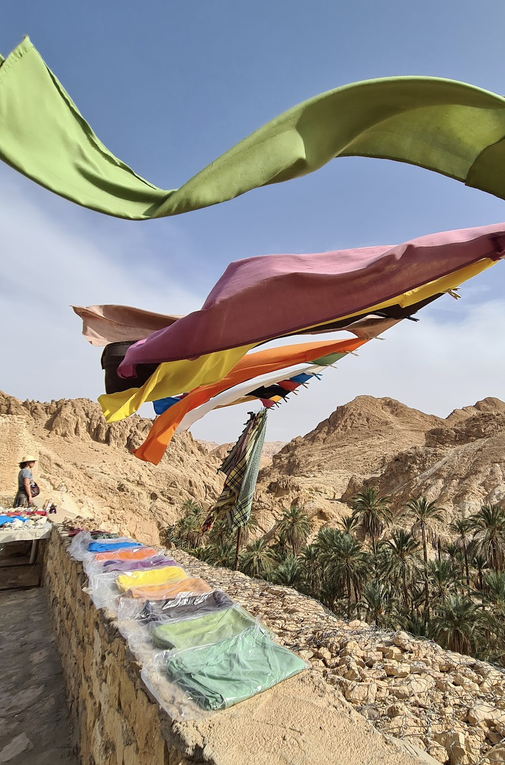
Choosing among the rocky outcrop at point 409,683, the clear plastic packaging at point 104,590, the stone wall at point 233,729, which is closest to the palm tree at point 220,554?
the rocky outcrop at point 409,683

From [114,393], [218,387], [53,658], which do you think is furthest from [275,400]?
[53,658]

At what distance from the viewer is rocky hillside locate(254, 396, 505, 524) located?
2950 cm

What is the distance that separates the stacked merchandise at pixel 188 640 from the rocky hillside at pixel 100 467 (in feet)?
37.6

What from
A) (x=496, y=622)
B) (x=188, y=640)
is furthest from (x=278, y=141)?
(x=496, y=622)

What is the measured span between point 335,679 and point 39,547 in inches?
253

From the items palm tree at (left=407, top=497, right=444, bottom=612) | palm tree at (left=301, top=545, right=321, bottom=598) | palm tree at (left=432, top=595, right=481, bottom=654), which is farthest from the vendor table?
palm tree at (left=407, top=497, right=444, bottom=612)

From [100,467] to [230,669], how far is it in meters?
33.0

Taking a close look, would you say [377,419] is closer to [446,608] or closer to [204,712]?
[446,608]

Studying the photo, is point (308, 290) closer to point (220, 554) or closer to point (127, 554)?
point (127, 554)

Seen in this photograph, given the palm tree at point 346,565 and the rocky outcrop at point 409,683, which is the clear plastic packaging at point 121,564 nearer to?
the rocky outcrop at point 409,683

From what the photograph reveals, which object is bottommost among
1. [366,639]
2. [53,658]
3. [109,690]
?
[53,658]

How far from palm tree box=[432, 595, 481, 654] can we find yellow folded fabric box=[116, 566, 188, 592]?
13900 mm

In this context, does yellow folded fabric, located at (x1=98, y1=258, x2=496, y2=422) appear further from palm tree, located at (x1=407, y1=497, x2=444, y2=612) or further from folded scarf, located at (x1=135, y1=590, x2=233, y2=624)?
palm tree, located at (x1=407, y1=497, x2=444, y2=612)

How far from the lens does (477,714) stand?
8.09ft
